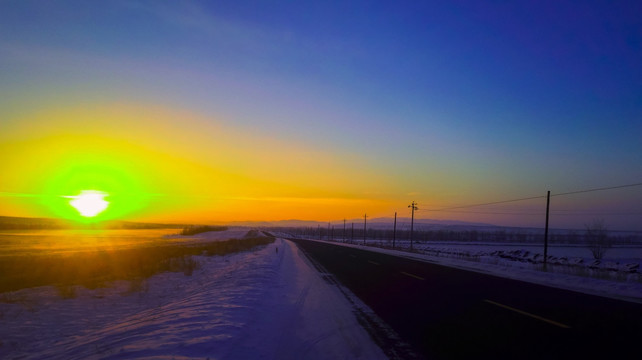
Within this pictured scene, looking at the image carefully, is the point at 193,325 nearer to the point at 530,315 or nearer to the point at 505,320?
the point at 505,320

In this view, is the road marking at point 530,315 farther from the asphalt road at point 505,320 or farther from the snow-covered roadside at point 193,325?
the snow-covered roadside at point 193,325

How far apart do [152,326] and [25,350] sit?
2.42 meters

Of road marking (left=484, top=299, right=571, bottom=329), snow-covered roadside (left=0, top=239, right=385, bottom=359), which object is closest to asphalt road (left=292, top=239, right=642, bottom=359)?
road marking (left=484, top=299, right=571, bottom=329)

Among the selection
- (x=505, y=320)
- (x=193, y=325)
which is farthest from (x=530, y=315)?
(x=193, y=325)

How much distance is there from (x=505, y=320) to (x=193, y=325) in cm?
637

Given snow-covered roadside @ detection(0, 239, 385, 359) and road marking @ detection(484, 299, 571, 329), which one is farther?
road marking @ detection(484, 299, 571, 329)

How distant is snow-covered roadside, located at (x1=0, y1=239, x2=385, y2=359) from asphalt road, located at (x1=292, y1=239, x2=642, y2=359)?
3.50 feet

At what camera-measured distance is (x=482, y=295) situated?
1216 cm

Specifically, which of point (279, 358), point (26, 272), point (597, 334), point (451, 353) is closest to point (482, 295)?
point (597, 334)

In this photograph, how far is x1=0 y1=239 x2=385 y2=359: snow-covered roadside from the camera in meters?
6.48

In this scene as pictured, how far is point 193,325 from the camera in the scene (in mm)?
8070

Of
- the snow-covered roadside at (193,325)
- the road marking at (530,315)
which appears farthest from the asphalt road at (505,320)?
the snow-covered roadside at (193,325)

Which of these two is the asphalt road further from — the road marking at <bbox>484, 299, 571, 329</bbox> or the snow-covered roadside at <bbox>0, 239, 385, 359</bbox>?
the snow-covered roadside at <bbox>0, 239, 385, 359</bbox>

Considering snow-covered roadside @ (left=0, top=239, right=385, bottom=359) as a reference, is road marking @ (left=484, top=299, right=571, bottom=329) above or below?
above
